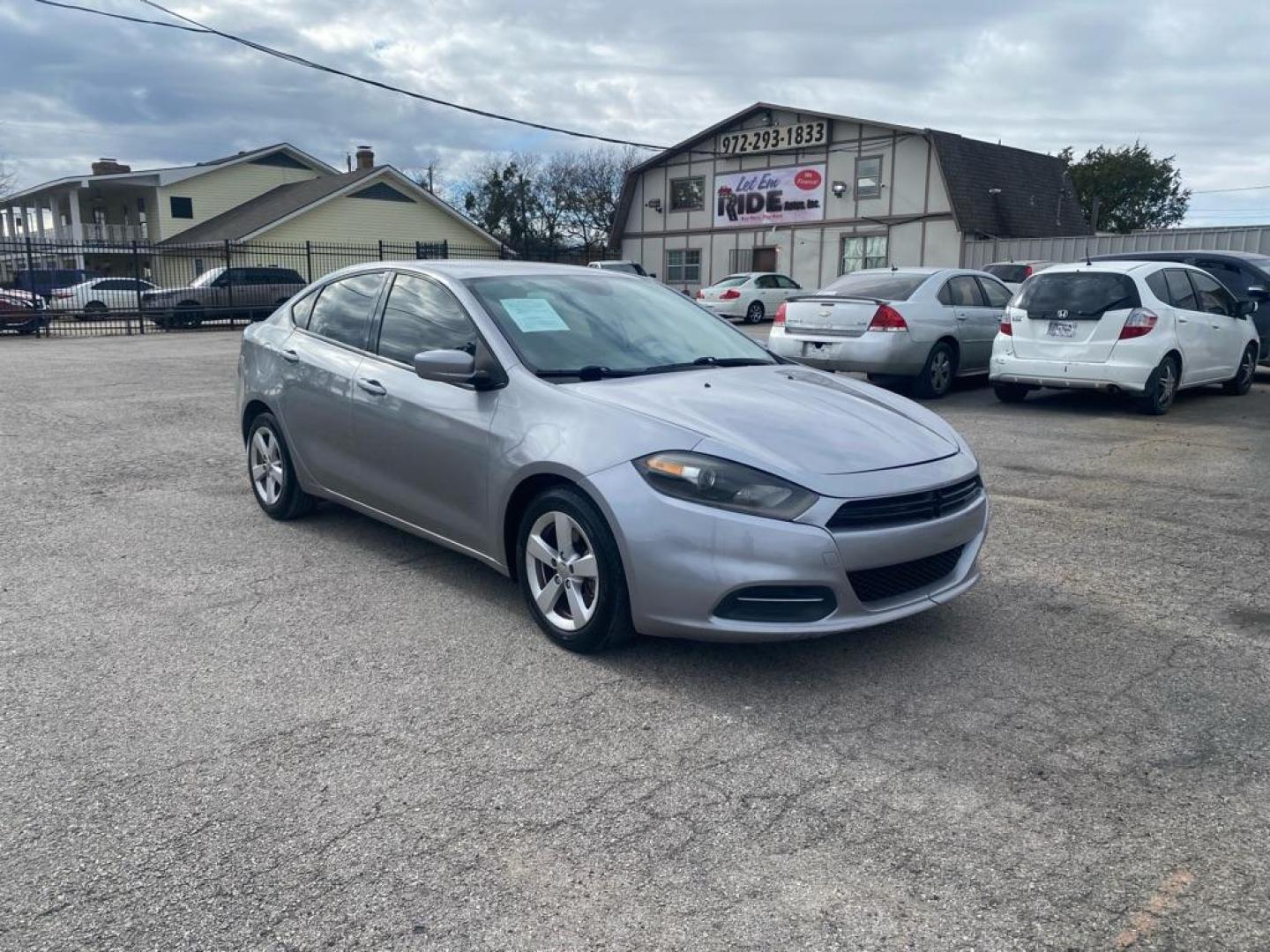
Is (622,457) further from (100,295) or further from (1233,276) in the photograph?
(100,295)

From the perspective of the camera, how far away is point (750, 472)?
3754mm

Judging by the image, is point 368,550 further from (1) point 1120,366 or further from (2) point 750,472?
(1) point 1120,366

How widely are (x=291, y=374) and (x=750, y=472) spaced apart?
10.4ft

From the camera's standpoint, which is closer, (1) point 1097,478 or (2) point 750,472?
(2) point 750,472

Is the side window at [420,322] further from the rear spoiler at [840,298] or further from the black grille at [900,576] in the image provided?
the rear spoiler at [840,298]

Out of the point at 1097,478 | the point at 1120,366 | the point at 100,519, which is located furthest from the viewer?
the point at 1120,366

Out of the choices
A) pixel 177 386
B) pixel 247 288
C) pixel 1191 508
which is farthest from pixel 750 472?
pixel 247 288

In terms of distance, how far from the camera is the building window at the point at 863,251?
3244cm

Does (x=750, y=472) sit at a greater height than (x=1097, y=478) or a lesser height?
greater

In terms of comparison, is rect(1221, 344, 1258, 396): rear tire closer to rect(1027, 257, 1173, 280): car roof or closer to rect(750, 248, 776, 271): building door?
rect(1027, 257, 1173, 280): car roof

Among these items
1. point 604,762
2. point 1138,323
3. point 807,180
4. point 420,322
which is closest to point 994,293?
point 1138,323

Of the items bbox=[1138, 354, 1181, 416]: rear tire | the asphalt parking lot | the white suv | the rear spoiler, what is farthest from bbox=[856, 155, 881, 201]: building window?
the asphalt parking lot

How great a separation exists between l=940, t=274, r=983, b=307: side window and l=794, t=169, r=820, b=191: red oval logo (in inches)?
883

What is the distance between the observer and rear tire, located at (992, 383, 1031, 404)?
11.5 metres
